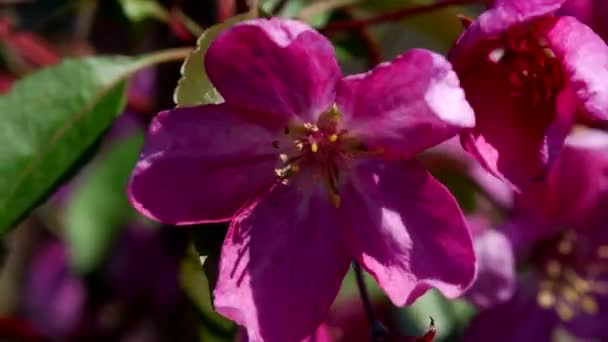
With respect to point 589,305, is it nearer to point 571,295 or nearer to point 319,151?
point 571,295

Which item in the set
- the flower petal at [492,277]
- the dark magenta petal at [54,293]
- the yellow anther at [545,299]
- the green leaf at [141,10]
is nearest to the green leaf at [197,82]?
the green leaf at [141,10]

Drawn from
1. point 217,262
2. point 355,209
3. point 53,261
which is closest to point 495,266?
point 355,209

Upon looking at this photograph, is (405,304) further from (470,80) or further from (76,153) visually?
(76,153)

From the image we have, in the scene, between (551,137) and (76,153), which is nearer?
(551,137)

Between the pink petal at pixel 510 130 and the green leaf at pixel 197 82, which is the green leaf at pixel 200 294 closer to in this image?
the green leaf at pixel 197 82

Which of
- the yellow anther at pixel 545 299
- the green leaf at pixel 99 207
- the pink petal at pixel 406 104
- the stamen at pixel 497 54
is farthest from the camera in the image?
the green leaf at pixel 99 207

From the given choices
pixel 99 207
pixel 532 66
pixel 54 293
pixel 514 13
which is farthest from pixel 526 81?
pixel 54 293
